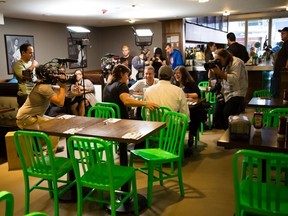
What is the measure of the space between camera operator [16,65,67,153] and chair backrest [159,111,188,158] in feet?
3.63

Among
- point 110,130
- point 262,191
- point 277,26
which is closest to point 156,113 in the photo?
A: point 110,130

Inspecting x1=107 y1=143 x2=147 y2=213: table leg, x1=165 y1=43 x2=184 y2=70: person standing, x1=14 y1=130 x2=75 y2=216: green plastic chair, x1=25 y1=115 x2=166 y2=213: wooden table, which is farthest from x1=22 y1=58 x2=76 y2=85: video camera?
x1=165 y1=43 x2=184 y2=70: person standing

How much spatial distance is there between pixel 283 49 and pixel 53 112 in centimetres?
389

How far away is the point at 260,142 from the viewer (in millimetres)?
2027

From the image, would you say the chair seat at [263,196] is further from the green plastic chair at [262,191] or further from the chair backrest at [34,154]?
the chair backrest at [34,154]

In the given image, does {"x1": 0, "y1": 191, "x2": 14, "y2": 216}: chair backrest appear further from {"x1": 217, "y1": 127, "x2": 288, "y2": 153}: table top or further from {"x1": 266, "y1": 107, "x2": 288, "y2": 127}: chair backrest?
{"x1": 266, "y1": 107, "x2": 288, "y2": 127}: chair backrest

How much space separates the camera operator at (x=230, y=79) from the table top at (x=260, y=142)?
175 cm

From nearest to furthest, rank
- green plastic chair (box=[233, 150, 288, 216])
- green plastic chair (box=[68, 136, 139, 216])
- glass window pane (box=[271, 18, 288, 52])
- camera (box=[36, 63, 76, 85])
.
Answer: green plastic chair (box=[233, 150, 288, 216]) → green plastic chair (box=[68, 136, 139, 216]) → camera (box=[36, 63, 76, 85]) → glass window pane (box=[271, 18, 288, 52])

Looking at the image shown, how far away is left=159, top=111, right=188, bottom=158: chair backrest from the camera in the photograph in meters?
2.70

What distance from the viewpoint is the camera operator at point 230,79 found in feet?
12.9

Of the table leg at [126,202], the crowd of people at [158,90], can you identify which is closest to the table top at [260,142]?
the table leg at [126,202]

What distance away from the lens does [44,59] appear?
733 centimetres

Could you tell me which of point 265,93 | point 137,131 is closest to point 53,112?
point 137,131

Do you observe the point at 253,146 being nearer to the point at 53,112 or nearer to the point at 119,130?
the point at 119,130
